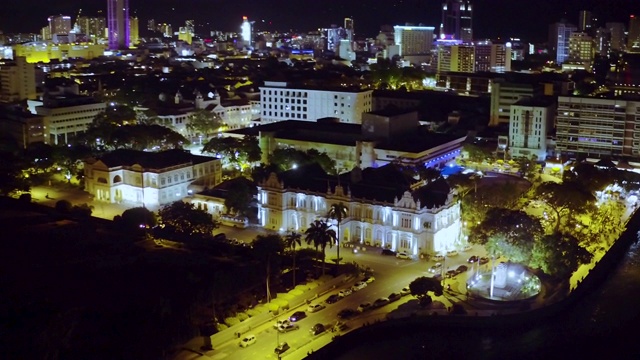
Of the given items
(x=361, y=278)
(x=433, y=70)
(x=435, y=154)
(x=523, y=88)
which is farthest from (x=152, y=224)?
(x=433, y=70)

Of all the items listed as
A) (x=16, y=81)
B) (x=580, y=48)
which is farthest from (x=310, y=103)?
(x=580, y=48)

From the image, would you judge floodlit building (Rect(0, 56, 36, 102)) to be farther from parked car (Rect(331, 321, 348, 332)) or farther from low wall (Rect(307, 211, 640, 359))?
low wall (Rect(307, 211, 640, 359))

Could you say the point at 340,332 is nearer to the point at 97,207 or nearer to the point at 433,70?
the point at 97,207

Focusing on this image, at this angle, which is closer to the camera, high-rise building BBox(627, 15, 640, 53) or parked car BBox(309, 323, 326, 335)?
parked car BBox(309, 323, 326, 335)

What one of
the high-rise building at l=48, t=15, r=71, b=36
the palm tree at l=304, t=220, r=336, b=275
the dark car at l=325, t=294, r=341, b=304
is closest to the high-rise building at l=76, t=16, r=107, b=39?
the high-rise building at l=48, t=15, r=71, b=36

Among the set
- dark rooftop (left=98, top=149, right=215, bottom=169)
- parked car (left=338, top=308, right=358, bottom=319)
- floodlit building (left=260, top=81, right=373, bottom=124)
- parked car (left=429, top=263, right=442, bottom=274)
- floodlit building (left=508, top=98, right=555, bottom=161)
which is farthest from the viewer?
floodlit building (left=260, top=81, right=373, bottom=124)

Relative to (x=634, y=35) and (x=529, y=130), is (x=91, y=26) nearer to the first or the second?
(x=634, y=35)
